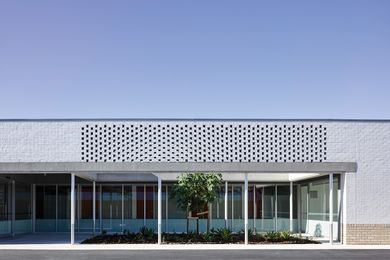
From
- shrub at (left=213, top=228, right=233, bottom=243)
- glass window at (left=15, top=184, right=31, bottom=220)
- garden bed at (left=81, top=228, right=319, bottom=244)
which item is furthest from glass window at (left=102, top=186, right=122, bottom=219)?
shrub at (left=213, top=228, right=233, bottom=243)

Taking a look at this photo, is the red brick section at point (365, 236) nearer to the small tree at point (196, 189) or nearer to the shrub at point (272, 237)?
the shrub at point (272, 237)

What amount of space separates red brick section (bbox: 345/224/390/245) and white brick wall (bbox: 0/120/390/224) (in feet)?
0.91

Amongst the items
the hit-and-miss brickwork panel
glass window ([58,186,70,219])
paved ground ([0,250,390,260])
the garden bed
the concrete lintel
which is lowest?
the garden bed

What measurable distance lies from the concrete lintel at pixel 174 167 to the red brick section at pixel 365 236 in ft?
7.59

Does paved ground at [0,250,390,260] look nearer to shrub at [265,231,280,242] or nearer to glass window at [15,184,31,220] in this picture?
shrub at [265,231,280,242]

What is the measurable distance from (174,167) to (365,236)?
7960mm

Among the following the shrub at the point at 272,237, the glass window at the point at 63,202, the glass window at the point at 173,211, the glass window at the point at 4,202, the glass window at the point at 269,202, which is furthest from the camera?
the glass window at the point at 63,202

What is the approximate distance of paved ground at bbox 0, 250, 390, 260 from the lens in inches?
801

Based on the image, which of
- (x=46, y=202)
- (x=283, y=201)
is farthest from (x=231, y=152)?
(x=46, y=202)

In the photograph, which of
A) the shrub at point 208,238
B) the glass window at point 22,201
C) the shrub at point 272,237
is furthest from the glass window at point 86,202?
the shrub at point 272,237

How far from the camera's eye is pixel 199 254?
21.2 meters

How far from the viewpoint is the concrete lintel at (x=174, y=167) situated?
25.5 m

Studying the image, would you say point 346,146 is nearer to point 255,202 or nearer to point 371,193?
point 371,193

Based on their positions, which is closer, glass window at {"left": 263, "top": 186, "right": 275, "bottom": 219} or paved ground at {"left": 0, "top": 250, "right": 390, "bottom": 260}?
paved ground at {"left": 0, "top": 250, "right": 390, "bottom": 260}
